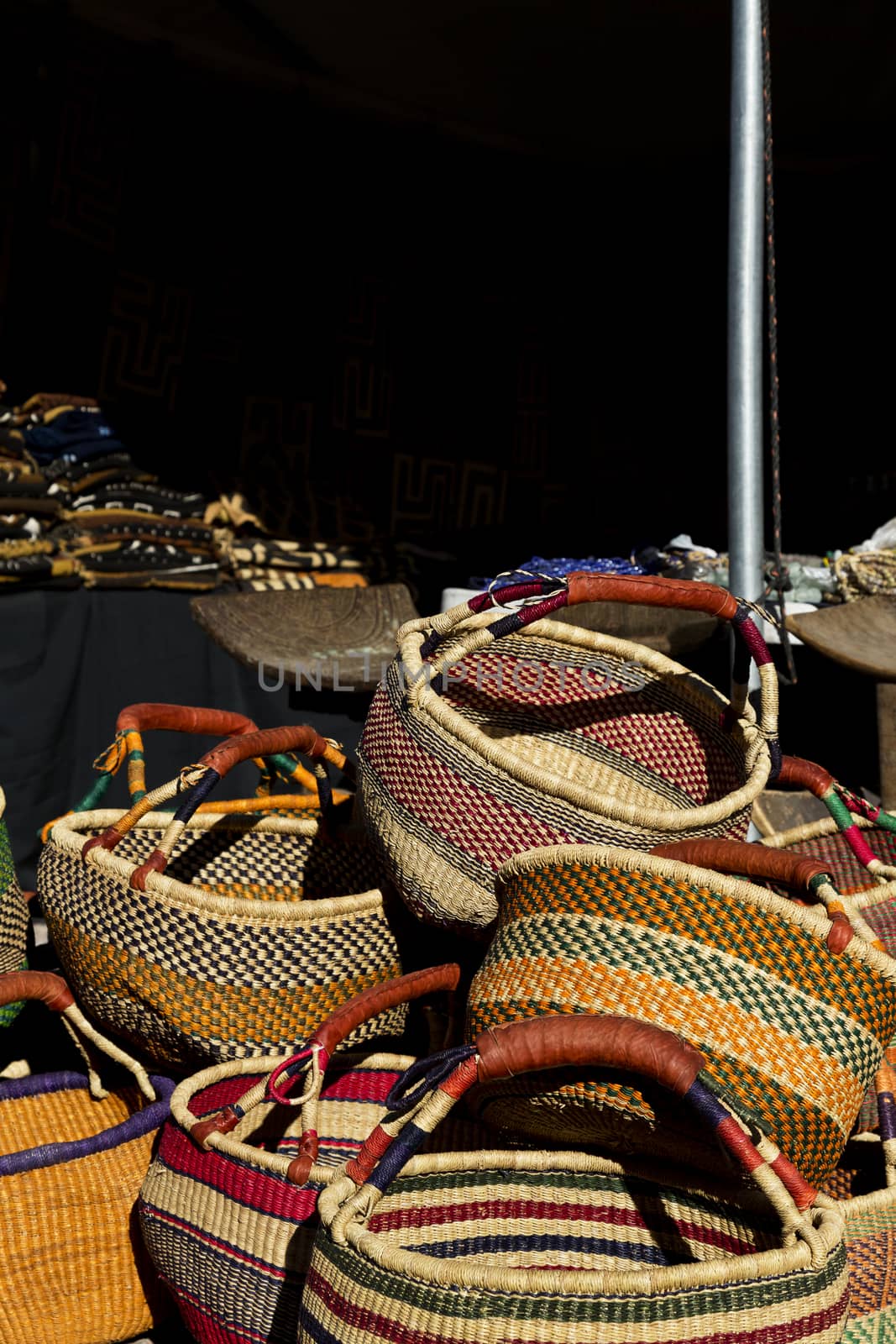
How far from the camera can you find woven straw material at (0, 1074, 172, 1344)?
1272 millimetres

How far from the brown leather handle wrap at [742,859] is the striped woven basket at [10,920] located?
986mm

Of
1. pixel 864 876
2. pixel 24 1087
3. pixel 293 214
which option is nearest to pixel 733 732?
pixel 864 876

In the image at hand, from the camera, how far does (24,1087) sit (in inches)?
61.5

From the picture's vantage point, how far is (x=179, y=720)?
1.81 meters

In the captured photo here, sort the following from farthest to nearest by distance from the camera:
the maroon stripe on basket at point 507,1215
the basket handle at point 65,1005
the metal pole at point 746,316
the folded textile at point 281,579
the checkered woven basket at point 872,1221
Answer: the folded textile at point 281,579 → the metal pole at point 746,316 → the basket handle at point 65,1005 → the maroon stripe on basket at point 507,1215 → the checkered woven basket at point 872,1221

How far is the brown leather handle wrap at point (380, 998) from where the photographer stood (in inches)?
48.6

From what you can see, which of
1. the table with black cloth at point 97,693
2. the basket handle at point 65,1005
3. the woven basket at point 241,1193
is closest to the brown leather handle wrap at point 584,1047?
the woven basket at point 241,1193

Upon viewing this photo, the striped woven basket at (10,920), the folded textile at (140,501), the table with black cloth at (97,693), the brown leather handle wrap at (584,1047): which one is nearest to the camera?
the brown leather handle wrap at (584,1047)

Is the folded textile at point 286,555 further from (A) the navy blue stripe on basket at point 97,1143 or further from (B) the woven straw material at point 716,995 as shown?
(B) the woven straw material at point 716,995

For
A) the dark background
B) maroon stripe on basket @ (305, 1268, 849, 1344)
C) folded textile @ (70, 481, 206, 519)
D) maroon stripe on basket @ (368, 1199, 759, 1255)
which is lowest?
maroon stripe on basket @ (368, 1199, 759, 1255)

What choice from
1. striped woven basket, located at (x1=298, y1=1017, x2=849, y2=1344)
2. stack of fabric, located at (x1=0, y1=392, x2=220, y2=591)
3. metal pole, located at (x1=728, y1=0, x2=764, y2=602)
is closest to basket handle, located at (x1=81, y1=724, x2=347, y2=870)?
striped woven basket, located at (x1=298, y1=1017, x2=849, y2=1344)

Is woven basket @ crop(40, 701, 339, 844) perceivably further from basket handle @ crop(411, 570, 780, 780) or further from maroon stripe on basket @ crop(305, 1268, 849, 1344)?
maroon stripe on basket @ crop(305, 1268, 849, 1344)

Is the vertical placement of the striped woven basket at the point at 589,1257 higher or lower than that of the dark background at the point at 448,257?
lower

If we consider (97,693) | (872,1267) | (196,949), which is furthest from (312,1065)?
(97,693)
